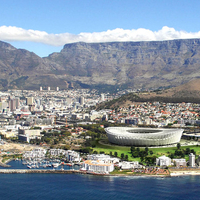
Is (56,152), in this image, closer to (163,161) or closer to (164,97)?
(163,161)

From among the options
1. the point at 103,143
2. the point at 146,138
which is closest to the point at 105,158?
the point at 146,138

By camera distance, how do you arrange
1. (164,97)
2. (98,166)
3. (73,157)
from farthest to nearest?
(164,97) < (73,157) < (98,166)

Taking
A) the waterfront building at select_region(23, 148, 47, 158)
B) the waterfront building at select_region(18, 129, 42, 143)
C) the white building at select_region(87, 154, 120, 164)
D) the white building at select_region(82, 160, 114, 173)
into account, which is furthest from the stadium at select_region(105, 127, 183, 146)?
the waterfront building at select_region(18, 129, 42, 143)

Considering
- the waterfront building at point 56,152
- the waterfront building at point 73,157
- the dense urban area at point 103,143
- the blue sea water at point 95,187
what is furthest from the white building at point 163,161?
the waterfront building at point 56,152

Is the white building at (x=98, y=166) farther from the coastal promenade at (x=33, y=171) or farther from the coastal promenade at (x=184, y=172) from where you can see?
the coastal promenade at (x=184, y=172)

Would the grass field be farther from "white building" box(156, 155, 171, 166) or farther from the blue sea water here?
the blue sea water

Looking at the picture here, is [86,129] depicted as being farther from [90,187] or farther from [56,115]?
[90,187]

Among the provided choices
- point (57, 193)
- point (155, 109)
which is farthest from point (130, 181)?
point (155, 109)
